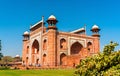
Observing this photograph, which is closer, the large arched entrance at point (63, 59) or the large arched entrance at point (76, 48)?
the large arched entrance at point (63, 59)

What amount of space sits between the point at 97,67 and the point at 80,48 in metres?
47.1

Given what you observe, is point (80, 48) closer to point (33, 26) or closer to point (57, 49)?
point (57, 49)

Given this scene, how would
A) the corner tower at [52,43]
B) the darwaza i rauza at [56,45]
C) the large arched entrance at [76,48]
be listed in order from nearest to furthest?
the corner tower at [52,43] → the darwaza i rauza at [56,45] → the large arched entrance at [76,48]

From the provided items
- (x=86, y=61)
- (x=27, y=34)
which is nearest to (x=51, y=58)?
(x=27, y=34)

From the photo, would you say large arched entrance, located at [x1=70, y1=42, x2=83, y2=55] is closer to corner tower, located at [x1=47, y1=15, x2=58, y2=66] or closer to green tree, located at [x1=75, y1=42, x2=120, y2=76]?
corner tower, located at [x1=47, y1=15, x2=58, y2=66]

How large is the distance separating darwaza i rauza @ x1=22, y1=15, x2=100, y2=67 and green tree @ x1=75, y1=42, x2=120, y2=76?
119ft

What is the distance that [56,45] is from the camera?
54625 mm

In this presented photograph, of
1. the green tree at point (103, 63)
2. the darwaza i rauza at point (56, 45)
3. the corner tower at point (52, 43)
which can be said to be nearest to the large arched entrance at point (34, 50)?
the darwaza i rauza at point (56, 45)

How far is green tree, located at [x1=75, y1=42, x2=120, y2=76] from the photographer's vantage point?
48.8 ft

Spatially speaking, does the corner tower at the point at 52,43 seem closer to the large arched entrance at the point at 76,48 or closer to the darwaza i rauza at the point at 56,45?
the darwaza i rauza at the point at 56,45

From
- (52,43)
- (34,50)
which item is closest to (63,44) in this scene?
(52,43)

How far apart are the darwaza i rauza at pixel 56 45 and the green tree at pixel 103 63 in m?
36.1

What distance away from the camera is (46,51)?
55750 millimetres

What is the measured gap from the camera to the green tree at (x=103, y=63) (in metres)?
14.9
